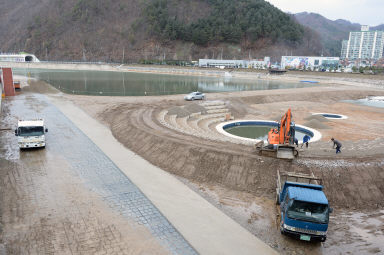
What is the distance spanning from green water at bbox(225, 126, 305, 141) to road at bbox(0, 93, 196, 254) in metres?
15.3

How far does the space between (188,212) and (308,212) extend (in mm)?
5107

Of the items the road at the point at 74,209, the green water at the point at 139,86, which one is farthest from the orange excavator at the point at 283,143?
the green water at the point at 139,86

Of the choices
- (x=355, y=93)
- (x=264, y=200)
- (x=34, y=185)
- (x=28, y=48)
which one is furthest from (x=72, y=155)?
(x=28, y=48)

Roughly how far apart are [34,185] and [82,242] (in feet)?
20.6

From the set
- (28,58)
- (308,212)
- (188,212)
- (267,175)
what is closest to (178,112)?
(267,175)

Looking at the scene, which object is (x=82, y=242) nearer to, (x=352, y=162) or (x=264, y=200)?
(x=264, y=200)

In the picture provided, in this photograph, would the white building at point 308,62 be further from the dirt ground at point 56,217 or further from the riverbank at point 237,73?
the dirt ground at point 56,217

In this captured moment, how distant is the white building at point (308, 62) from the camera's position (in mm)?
116875

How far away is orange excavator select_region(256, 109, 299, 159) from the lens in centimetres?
1709

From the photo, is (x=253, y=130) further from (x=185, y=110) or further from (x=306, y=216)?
(x=306, y=216)

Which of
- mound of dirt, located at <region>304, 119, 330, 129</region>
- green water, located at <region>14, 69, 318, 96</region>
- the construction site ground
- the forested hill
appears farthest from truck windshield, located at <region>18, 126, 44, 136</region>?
the forested hill

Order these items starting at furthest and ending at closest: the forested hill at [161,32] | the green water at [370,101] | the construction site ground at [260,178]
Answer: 1. the forested hill at [161,32]
2. the green water at [370,101]
3. the construction site ground at [260,178]

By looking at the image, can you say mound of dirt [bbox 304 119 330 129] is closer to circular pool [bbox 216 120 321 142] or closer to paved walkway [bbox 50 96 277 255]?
circular pool [bbox 216 120 321 142]

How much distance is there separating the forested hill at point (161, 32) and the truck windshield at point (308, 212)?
14330cm
